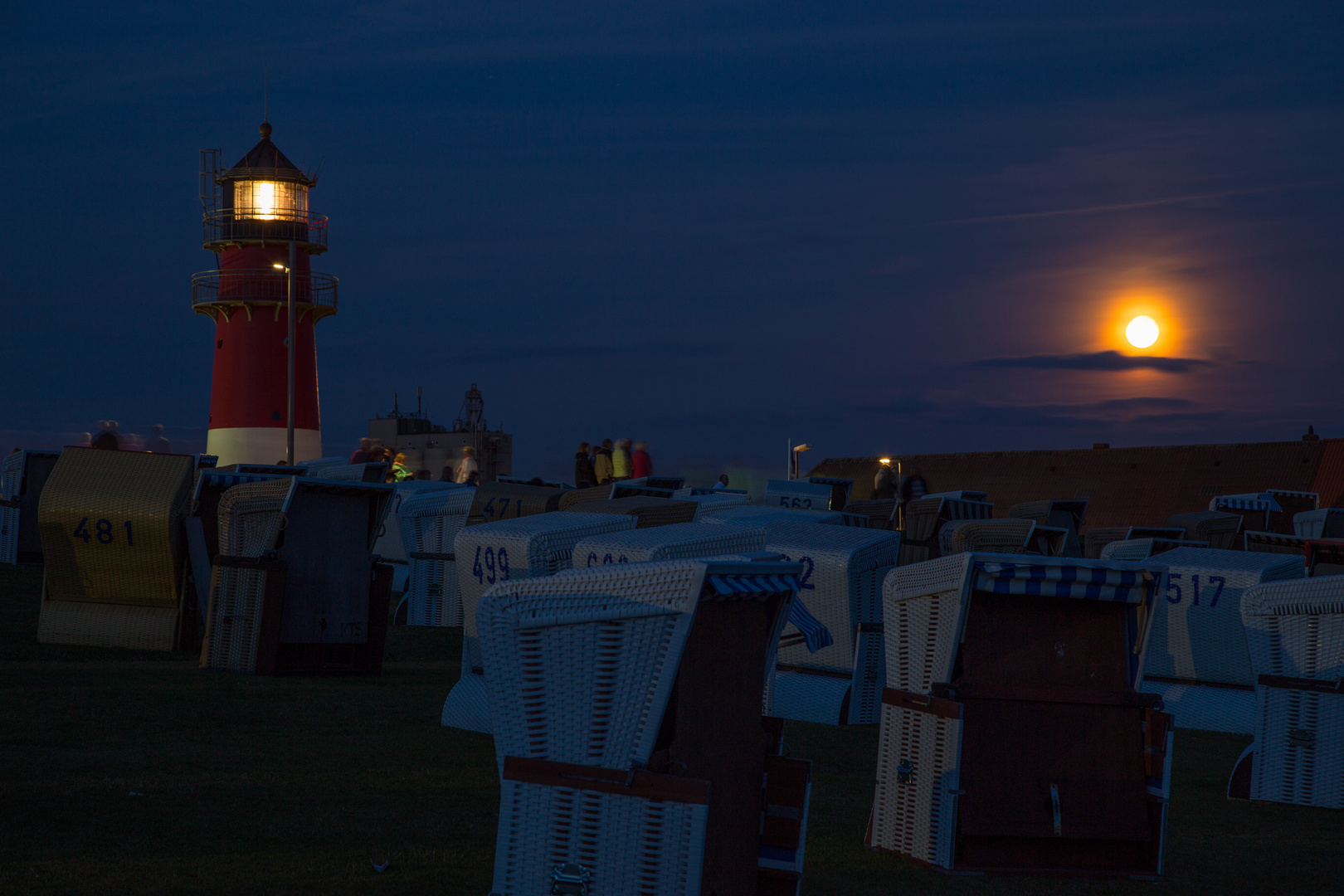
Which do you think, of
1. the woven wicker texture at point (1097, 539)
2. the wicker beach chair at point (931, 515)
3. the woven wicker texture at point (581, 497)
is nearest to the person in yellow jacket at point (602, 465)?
the wicker beach chair at point (931, 515)

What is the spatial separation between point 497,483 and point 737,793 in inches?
496

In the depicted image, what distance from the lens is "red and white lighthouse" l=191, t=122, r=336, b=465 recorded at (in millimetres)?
37062

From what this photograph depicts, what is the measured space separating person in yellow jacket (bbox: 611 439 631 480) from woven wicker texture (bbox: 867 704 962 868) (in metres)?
17.5

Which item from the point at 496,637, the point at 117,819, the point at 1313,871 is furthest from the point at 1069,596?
the point at 117,819

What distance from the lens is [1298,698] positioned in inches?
264

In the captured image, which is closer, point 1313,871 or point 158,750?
point 1313,871

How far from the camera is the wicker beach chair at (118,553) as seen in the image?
1073 cm

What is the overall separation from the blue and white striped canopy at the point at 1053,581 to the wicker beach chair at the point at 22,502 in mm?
14347

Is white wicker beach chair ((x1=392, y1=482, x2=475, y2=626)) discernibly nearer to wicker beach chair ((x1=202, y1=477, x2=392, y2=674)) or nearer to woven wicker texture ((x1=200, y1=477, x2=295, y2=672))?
wicker beach chair ((x1=202, y1=477, x2=392, y2=674))

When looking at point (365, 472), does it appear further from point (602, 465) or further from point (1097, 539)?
point (1097, 539)

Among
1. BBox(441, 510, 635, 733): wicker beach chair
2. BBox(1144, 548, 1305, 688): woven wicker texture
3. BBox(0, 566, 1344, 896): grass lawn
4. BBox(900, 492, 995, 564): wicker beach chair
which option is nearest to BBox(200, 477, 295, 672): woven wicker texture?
BBox(0, 566, 1344, 896): grass lawn

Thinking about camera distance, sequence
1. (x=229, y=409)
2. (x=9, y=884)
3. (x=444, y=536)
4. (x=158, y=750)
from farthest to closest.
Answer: (x=229, y=409) → (x=444, y=536) → (x=158, y=750) → (x=9, y=884)

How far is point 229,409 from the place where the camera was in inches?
Result: 1542

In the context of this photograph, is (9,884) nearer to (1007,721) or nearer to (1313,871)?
(1007,721)
